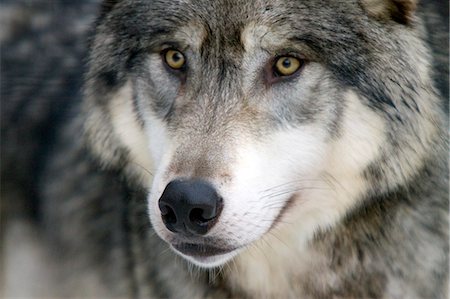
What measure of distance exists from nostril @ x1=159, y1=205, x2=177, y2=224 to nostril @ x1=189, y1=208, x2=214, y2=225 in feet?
0.19

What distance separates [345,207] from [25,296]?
1.82 meters

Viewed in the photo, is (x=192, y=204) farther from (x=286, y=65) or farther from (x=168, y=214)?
(x=286, y=65)

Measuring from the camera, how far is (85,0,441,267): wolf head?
266 cm

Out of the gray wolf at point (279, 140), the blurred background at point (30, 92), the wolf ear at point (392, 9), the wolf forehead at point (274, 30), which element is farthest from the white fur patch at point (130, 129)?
the wolf ear at point (392, 9)

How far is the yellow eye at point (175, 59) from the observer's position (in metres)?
2.92

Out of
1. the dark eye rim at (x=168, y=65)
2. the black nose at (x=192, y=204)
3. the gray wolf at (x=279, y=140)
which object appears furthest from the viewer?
the dark eye rim at (x=168, y=65)

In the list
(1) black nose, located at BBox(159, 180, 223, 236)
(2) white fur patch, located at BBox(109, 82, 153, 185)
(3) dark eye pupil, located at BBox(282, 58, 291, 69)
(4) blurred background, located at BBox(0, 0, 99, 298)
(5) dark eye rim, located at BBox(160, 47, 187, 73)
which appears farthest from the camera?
(4) blurred background, located at BBox(0, 0, 99, 298)

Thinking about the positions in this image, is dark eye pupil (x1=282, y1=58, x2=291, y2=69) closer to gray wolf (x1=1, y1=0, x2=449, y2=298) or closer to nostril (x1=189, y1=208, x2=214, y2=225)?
gray wolf (x1=1, y1=0, x2=449, y2=298)

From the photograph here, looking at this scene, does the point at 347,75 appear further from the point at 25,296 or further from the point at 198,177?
the point at 25,296

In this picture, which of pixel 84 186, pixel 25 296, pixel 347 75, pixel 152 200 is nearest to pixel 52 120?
pixel 84 186

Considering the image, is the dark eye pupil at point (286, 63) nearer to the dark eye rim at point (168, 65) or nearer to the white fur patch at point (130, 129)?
the dark eye rim at point (168, 65)

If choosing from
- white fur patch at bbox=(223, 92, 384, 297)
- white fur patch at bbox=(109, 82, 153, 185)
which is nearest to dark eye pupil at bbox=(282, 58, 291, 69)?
white fur patch at bbox=(223, 92, 384, 297)

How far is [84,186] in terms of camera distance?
150 inches

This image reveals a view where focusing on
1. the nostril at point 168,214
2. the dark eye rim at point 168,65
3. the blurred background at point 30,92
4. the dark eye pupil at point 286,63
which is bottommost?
the blurred background at point 30,92
